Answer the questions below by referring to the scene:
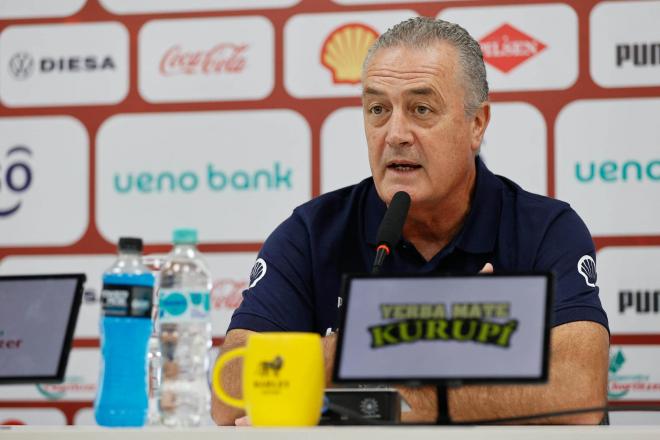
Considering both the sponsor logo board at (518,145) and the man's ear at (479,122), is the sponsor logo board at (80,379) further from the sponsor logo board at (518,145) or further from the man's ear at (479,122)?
the man's ear at (479,122)

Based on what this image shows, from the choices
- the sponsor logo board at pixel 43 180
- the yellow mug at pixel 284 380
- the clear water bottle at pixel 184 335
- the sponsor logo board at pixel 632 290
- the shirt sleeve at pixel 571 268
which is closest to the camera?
the yellow mug at pixel 284 380

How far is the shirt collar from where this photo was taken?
177 cm

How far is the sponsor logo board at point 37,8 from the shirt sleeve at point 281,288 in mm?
1297

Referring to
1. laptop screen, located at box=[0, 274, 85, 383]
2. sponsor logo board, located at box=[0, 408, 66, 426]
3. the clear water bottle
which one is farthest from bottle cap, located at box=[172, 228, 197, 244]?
sponsor logo board, located at box=[0, 408, 66, 426]

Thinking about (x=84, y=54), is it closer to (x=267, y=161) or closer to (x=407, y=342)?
(x=267, y=161)

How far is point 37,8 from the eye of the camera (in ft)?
9.29

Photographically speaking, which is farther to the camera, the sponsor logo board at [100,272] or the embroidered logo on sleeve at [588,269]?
the sponsor logo board at [100,272]

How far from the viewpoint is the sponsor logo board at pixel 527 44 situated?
8.45 ft

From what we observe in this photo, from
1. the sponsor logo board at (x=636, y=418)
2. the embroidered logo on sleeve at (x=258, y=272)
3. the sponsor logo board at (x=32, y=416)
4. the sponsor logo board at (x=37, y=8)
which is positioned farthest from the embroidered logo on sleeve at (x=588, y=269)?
the sponsor logo board at (x=37, y=8)

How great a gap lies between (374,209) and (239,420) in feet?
1.89

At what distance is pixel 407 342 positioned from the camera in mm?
1011

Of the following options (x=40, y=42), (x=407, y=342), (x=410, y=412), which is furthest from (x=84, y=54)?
(x=407, y=342)

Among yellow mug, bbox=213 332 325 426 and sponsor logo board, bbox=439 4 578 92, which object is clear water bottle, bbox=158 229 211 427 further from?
sponsor logo board, bbox=439 4 578 92

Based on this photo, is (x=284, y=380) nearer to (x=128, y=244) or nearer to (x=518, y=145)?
(x=128, y=244)
